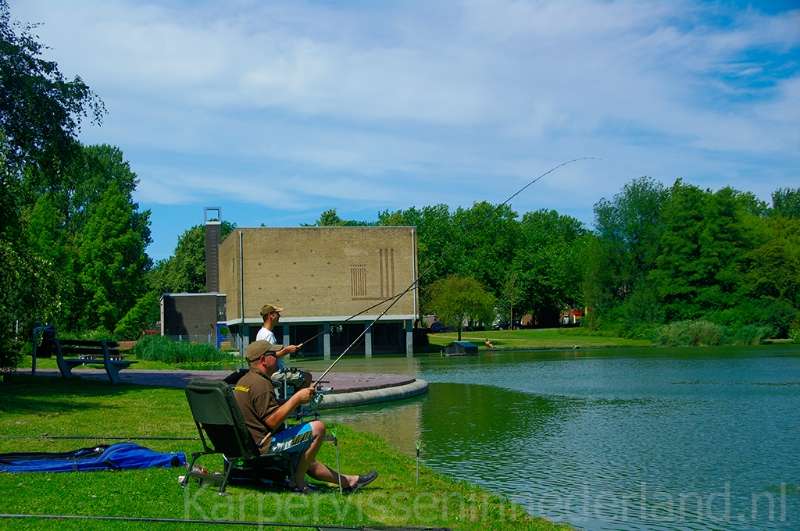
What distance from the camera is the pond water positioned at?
9345 millimetres

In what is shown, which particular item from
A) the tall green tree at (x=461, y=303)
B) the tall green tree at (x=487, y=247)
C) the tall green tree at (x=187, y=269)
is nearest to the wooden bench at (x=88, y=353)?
the tall green tree at (x=461, y=303)

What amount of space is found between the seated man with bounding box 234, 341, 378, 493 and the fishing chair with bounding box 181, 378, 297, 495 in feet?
0.38

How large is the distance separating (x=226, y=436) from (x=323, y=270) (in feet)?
166

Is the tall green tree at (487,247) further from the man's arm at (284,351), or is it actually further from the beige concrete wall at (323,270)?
the man's arm at (284,351)

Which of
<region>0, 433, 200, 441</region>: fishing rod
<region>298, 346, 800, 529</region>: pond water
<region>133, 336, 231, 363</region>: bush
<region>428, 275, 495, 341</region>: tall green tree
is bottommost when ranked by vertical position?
Result: <region>298, 346, 800, 529</region>: pond water

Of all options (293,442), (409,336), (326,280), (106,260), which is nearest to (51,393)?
(293,442)

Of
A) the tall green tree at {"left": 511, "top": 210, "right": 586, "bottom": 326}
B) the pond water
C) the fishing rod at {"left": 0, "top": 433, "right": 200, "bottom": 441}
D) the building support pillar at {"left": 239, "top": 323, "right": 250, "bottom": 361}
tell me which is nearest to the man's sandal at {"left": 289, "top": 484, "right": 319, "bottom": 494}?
the pond water

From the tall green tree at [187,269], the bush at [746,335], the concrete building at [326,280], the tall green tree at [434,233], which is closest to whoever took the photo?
the concrete building at [326,280]

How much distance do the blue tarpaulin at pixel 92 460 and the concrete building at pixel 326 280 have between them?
47177 mm

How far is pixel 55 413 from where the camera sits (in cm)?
1451

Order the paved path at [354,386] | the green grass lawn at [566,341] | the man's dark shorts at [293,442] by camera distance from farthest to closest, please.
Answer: the green grass lawn at [566,341]
the paved path at [354,386]
the man's dark shorts at [293,442]

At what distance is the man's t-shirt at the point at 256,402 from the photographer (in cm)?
825

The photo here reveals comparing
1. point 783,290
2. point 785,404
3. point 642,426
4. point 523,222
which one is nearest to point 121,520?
point 642,426

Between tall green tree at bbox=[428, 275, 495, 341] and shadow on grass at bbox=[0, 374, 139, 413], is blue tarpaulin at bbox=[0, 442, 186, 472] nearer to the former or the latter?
shadow on grass at bbox=[0, 374, 139, 413]
